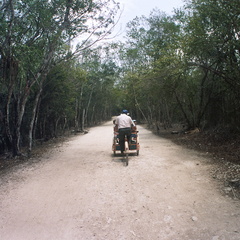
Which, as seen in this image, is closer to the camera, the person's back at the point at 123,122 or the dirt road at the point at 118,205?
the dirt road at the point at 118,205

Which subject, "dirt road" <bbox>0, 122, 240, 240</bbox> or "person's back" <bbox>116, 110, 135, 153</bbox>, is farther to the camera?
"person's back" <bbox>116, 110, 135, 153</bbox>

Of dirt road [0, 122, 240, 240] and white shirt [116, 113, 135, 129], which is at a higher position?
white shirt [116, 113, 135, 129]

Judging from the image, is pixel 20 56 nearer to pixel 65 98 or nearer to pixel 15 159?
pixel 15 159

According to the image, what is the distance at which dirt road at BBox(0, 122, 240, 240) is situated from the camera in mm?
3344

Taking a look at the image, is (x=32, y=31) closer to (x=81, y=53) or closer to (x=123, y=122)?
(x=81, y=53)

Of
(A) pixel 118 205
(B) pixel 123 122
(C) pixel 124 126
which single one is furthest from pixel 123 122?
(A) pixel 118 205

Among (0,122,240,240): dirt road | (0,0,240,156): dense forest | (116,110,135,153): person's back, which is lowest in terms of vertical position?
(0,122,240,240): dirt road

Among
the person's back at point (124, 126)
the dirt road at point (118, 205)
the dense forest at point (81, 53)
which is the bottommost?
the dirt road at point (118, 205)

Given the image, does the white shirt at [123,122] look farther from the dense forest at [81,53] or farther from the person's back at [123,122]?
the dense forest at [81,53]

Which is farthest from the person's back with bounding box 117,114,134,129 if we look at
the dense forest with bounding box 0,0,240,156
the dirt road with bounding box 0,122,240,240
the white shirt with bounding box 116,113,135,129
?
the dense forest with bounding box 0,0,240,156

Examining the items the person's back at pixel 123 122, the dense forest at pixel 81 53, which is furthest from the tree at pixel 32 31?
the person's back at pixel 123 122

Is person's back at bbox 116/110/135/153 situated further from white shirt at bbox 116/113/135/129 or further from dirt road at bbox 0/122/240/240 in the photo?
dirt road at bbox 0/122/240/240

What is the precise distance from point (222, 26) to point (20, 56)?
23.0 feet

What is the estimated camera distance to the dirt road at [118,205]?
334 cm
